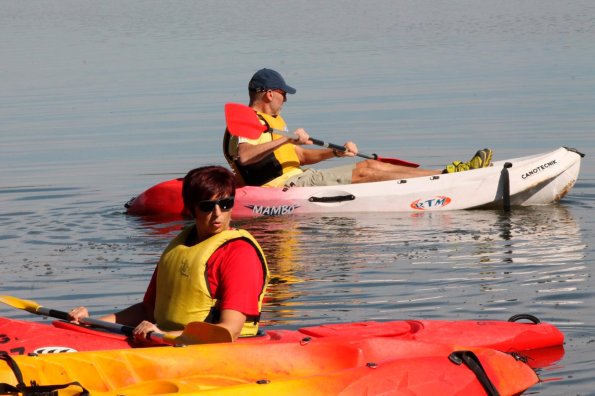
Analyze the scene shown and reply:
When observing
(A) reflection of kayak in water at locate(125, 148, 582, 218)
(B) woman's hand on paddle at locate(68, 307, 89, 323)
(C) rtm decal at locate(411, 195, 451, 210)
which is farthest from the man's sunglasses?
(C) rtm decal at locate(411, 195, 451, 210)

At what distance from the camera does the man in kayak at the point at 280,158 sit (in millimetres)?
11258

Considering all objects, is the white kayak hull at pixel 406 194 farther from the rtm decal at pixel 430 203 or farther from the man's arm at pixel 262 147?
the man's arm at pixel 262 147

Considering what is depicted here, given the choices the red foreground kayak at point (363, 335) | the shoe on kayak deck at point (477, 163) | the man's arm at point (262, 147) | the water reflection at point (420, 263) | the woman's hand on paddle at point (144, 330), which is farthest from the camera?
the shoe on kayak deck at point (477, 163)

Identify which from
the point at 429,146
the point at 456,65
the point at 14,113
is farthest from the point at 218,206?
the point at 456,65

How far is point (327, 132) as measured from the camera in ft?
53.9

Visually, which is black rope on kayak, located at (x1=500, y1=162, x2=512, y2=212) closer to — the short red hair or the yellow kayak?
the yellow kayak

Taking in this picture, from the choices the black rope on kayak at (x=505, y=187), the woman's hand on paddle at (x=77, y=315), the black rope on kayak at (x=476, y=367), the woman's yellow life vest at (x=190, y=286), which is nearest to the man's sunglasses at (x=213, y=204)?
the woman's yellow life vest at (x=190, y=286)

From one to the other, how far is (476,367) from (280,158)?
5.99 m

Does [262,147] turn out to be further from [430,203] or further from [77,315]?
[77,315]

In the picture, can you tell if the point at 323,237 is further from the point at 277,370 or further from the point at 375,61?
the point at 375,61

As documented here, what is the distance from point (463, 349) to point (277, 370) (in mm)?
914

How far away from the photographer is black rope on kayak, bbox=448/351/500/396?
5.90 meters

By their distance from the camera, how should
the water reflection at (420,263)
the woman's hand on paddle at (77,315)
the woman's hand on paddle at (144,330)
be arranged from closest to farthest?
the woman's hand on paddle at (144,330)
the woman's hand on paddle at (77,315)
the water reflection at (420,263)

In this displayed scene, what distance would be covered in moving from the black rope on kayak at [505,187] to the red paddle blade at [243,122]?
2.21m
